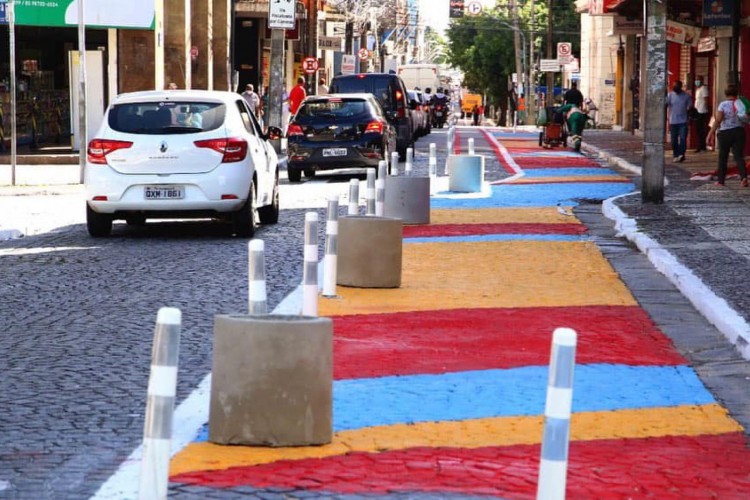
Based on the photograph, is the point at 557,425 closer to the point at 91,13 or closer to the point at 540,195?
the point at 540,195

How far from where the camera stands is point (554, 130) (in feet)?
141

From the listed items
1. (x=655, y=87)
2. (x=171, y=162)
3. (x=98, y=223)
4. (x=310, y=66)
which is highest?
(x=310, y=66)

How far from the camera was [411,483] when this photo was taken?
636 centimetres

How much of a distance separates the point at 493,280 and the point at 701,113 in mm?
24727

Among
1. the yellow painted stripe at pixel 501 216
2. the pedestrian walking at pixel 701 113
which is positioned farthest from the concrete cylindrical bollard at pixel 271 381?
the pedestrian walking at pixel 701 113

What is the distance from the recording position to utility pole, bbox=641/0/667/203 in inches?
821

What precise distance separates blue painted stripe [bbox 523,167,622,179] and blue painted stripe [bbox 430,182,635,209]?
105 inches

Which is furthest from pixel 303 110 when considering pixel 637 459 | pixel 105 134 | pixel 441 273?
pixel 637 459

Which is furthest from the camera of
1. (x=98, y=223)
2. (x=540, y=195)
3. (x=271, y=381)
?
(x=540, y=195)

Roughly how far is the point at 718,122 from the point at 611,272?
11.7 m

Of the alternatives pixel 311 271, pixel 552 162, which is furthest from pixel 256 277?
pixel 552 162

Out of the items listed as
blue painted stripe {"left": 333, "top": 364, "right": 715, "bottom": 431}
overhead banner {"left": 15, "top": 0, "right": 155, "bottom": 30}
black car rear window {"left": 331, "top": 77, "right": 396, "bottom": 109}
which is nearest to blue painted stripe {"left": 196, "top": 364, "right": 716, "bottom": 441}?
blue painted stripe {"left": 333, "top": 364, "right": 715, "bottom": 431}

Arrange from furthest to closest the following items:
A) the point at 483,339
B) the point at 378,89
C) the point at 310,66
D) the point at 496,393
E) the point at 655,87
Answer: the point at 310,66
the point at 378,89
the point at 655,87
the point at 483,339
the point at 496,393

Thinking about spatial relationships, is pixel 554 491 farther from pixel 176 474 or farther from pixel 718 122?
pixel 718 122
